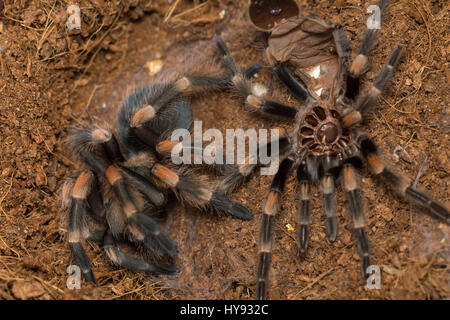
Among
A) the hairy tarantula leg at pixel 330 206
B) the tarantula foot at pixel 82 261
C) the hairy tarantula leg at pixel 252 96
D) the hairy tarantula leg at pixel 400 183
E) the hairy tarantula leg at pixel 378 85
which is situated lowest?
the tarantula foot at pixel 82 261

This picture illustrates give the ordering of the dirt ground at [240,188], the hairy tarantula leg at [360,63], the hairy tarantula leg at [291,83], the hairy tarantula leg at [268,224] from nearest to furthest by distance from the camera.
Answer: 1. the dirt ground at [240,188]
2. the hairy tarantula leg at [268,224]
3. the hairy tarantula leg at [360,63]
4. the hairy tarantula leg at [291,83]

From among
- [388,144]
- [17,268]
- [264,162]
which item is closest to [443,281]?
[388,144]

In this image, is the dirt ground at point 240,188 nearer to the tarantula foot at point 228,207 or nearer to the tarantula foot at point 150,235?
the tarantula foot at point 228,207

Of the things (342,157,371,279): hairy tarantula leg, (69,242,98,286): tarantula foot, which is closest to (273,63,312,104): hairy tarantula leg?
(342,157,371,279): hairy tarantula leg

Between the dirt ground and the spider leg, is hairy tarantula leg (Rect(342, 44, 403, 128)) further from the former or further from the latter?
the spider leg

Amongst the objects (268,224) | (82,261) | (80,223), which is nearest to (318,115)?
(268,224)

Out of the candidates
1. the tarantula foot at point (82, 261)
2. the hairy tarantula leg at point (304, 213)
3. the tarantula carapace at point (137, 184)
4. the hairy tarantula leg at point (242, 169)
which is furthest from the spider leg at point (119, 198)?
the hairy tarantula leg at point (304, 213)
